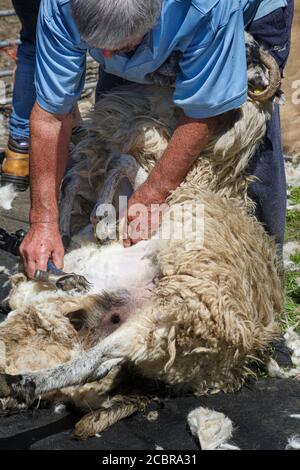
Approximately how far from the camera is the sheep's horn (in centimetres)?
340

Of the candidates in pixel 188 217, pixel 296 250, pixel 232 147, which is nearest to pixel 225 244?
pixel 188 217

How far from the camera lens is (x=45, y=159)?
344 cm

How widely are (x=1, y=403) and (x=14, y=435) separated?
12 centimetres

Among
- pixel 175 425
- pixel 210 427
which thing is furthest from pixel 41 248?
pixel 210 427

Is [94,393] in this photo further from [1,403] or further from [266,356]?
[266,356]

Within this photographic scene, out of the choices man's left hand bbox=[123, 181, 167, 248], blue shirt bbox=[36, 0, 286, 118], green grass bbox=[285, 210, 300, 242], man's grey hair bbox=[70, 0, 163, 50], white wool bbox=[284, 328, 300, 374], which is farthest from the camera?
green grass bbox=[285, 210, 300, 242]

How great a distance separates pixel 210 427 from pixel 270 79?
54.8 inches

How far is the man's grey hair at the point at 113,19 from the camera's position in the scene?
281 cm

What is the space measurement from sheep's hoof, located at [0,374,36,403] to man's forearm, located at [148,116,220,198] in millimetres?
Result: 937

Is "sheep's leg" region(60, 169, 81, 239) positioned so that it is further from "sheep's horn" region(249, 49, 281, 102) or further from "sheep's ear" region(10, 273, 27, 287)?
"sheep's horn" region(249, 49, 281, 102)

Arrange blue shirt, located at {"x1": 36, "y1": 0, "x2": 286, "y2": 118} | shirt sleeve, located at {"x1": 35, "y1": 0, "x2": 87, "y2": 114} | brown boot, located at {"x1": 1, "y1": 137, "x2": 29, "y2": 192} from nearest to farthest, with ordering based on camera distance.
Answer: blue shirt, located at {"x1": 36, "y1": 0, "x2": 286, "y2": 118}, shirt sleeve, located at {"x1": 35, "y1": 0, "x2": 87, "y2": 114}, brown boot, located at {"x1": 1, "y1": 137, "x2": 29, "y2": 192}

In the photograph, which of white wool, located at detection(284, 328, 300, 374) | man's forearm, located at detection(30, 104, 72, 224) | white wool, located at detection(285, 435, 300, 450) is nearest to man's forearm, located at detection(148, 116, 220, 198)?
man's forearm, located at detection(30, 104, 72, 224)

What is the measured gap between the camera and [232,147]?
11.2 ft

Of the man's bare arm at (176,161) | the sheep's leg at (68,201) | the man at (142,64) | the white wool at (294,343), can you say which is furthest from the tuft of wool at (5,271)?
the white wool at (294,343)
